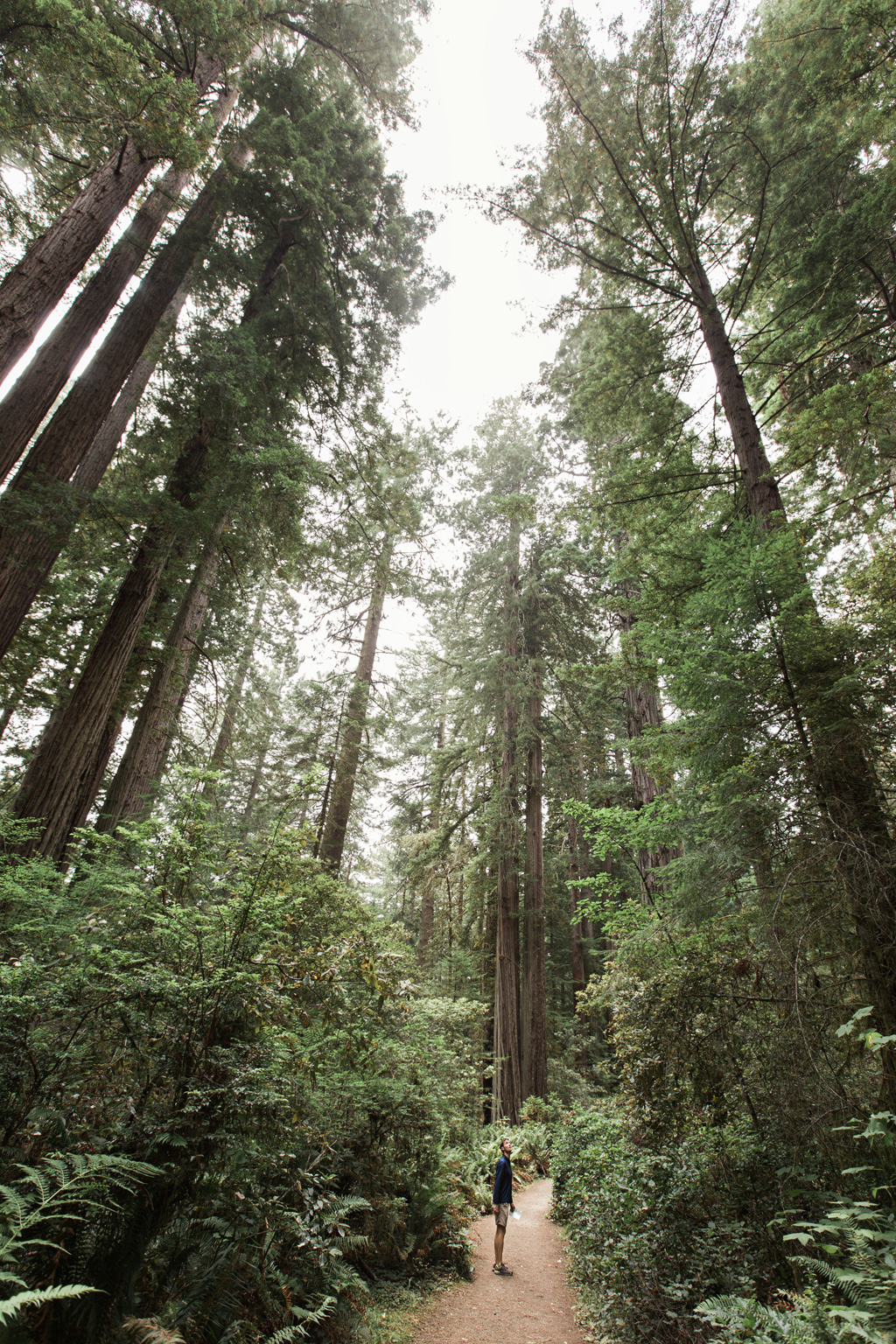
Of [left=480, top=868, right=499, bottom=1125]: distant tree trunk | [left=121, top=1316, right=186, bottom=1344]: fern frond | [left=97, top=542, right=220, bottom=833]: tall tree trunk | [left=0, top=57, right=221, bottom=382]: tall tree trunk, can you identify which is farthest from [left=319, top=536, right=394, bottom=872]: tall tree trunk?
[left=121, top=1316, right=186, bottom=1344]: fern frond

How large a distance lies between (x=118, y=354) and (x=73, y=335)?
672 millimetres

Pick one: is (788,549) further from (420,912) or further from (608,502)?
(420,912)

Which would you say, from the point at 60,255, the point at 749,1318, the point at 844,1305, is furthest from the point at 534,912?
the point at 60,255

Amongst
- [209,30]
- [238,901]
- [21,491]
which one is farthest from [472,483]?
[238,901]

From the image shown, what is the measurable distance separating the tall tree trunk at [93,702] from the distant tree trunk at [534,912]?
8.56 m

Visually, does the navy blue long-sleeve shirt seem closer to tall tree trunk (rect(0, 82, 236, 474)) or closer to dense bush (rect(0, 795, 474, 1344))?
dense bush (rect(0, 795, 474, 1344))

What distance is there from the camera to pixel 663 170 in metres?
7.00

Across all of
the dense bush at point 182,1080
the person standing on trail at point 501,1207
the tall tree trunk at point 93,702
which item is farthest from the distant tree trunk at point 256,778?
the dense bush at point 182,1080

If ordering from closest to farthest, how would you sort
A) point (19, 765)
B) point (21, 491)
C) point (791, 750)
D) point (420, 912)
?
1. point (791, 750)
2. point (21, 491)
3. point (19, 765)
4. point (420, 912)

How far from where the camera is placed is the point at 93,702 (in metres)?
7.05

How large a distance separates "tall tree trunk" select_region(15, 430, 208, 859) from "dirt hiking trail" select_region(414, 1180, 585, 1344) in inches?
231

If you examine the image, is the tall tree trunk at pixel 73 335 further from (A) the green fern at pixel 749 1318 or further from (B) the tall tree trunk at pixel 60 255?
(A) the green fern at pixel 749 1318

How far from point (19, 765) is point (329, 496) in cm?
775

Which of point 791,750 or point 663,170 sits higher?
point 663,170
